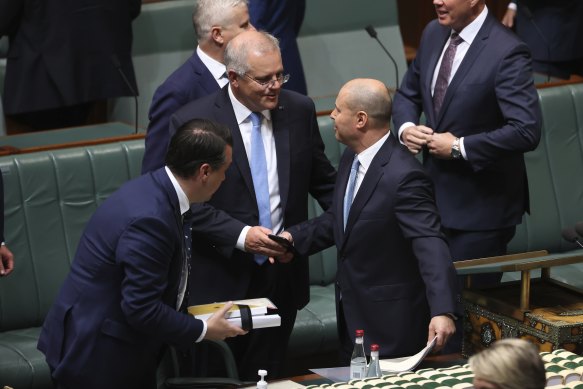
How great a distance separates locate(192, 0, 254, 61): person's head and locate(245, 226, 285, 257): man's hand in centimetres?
83

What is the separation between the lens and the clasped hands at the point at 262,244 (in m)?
4.16

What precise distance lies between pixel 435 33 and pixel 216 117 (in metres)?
1.04

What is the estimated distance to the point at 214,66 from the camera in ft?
15.3

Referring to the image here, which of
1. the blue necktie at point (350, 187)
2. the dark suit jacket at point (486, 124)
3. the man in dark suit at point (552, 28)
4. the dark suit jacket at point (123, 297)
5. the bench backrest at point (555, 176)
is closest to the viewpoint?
the dark suit jacket at point (123, 297)

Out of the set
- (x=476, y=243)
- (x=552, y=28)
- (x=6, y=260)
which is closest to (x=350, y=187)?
(x=476, y=243)

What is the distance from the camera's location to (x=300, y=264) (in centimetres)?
445

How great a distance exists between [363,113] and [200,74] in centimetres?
86

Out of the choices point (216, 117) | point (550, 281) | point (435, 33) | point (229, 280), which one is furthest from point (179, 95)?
point (550, 281)

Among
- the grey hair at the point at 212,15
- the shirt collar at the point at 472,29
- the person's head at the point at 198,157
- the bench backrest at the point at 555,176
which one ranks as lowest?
the bench backrest at the point at 555,176

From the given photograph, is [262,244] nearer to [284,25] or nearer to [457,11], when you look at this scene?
[457,11]

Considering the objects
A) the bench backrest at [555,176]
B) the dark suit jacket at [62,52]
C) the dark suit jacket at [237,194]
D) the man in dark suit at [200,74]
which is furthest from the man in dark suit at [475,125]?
the dark suit jacket at [62,52]

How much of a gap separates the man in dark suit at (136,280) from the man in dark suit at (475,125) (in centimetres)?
124

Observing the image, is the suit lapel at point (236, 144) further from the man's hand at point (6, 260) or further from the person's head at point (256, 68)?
the man's hand at point (6, 260)

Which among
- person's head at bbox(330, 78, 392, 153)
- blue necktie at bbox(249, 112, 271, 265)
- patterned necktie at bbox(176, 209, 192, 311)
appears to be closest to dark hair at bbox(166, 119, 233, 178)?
patterned necktie at bbox(176, 209, 192, 311)
